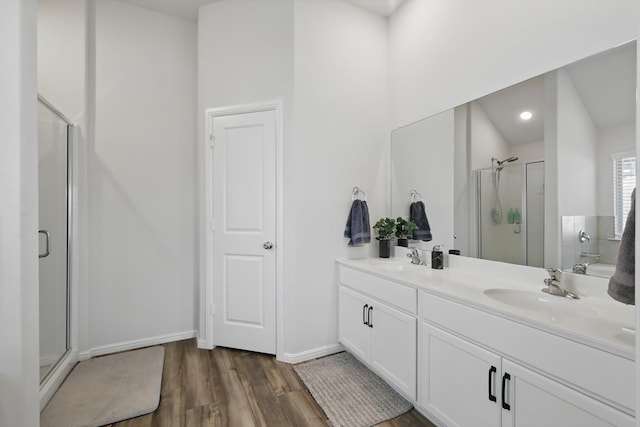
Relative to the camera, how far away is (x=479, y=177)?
6.43 ft

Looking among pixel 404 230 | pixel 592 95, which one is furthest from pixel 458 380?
pixel 592 95

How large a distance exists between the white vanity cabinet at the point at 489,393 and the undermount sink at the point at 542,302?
27cm

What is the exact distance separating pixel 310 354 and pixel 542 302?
165 cm

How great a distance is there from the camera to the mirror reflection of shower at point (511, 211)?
1.66 meters

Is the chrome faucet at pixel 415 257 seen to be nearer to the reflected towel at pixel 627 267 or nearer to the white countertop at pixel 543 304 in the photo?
the white countertop at pixel 543 304

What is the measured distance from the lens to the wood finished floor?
5.65 ft

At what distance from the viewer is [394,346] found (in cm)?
186

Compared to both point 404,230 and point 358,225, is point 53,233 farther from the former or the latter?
point 404,230

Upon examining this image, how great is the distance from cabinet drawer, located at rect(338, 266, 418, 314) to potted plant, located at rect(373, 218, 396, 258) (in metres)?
0.41

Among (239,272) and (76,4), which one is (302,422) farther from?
(76,4)

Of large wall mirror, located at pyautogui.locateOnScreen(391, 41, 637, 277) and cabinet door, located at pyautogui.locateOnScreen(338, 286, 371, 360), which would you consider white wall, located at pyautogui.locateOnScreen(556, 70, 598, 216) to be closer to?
large wall mirror, located at pyautogui.locateOnScreen(391, 41, 637, 277)

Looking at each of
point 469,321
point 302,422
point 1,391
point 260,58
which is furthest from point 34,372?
point 260,58

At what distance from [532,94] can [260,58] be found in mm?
1960

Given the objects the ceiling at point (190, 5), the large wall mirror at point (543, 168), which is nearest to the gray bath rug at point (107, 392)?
the large wall mirror at point (543, 168)
